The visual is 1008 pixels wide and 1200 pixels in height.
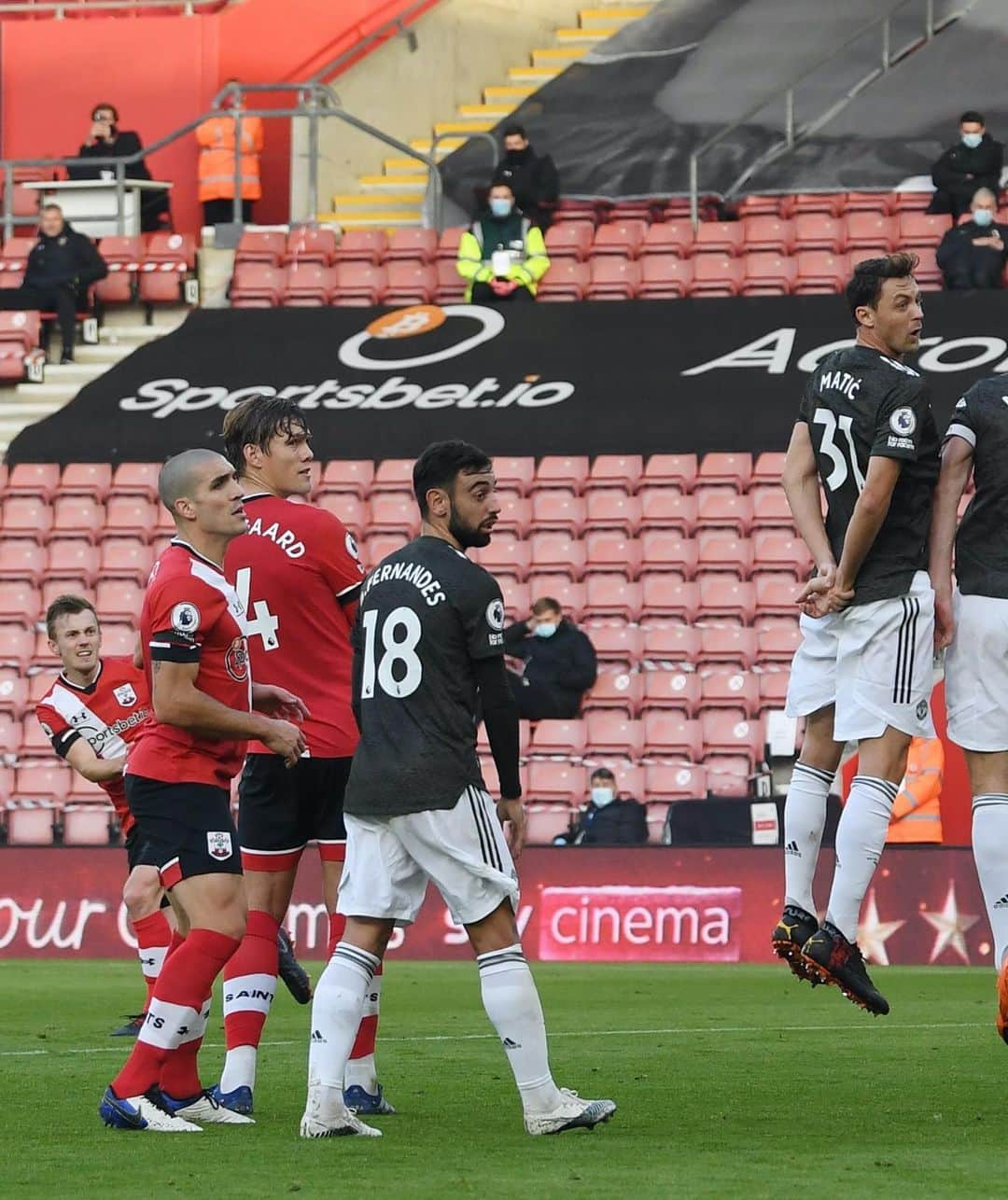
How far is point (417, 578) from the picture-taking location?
6.15 metres

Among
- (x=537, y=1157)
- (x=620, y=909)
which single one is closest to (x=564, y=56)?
(x=620, y=909)

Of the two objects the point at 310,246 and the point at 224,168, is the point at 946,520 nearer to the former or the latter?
the point at 310,246

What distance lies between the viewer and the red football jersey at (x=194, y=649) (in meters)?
6.41

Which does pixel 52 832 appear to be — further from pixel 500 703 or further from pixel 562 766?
pixel 500 703

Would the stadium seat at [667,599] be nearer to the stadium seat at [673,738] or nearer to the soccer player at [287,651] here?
the stadium seat at [673,738]

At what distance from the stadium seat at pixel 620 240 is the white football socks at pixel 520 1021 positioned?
15.9m

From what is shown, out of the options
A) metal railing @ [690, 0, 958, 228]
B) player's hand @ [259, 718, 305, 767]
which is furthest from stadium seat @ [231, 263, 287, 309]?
player's hand @ [259, 718, 305, 767]

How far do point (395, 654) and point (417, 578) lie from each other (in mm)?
210

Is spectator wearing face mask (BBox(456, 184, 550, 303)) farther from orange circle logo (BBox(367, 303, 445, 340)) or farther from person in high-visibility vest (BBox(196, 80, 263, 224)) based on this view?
person in high-visibility vest (BBox(196, 80, 263, 224))

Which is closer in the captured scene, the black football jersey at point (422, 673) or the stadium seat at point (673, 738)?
the black football jersey at point (422, 673)

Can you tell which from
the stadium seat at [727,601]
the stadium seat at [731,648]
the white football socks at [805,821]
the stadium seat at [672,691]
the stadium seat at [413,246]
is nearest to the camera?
the white football socks at [805,821]

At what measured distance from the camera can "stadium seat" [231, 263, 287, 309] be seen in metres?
21.8

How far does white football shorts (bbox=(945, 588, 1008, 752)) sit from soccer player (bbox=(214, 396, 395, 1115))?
Answer: 1866 millimetres

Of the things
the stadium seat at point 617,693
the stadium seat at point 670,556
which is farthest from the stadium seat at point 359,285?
the stadium seat at point 617,693
